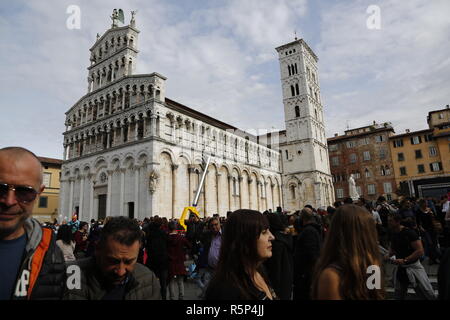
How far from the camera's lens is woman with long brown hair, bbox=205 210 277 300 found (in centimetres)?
200

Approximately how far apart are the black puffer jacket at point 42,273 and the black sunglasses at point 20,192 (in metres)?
0.16

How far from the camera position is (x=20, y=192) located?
1825 millimetres

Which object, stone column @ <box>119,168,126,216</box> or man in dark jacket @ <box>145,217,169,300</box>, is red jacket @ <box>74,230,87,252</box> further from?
stone column @ <box>119,168,126,216</box>

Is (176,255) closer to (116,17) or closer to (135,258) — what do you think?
(135,258)

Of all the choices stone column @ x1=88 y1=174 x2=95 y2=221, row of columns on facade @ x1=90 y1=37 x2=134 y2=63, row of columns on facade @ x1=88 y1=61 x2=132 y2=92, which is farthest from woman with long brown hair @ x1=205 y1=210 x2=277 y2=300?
row of columns on facade @ x1=90 y1=37 x2=134 y2=63

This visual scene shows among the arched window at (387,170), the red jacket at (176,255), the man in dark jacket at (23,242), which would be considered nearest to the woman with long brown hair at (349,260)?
the man in dark jacket at (23,242)

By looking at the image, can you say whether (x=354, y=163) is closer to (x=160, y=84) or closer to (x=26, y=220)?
(x=160, y=84)

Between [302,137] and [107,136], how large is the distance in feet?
98.9

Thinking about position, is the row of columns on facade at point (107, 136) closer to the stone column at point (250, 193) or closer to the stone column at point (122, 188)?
the stone column at point (122, 188)

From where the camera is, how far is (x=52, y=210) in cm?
4019

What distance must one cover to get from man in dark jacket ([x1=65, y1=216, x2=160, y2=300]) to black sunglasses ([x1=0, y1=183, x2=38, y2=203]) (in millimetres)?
664

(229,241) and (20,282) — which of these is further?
(229,241)

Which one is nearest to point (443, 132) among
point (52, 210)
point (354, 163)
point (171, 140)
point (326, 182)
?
point (354, 163)
